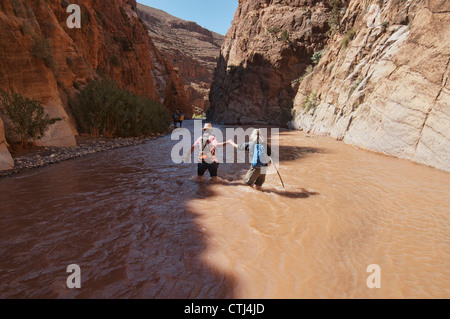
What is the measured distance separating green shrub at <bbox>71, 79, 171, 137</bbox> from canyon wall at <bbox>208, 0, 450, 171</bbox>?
10916mm

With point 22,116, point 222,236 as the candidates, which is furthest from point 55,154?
point 222,236

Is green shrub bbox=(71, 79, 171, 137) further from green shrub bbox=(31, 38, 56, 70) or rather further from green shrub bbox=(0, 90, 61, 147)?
green shrub bbox=(0, 90, 61, 147)

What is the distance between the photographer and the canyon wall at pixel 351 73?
7.75 metres

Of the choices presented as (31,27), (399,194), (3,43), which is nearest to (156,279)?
(399,194)

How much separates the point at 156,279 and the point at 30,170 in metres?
5.76

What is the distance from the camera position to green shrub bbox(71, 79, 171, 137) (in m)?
11.3

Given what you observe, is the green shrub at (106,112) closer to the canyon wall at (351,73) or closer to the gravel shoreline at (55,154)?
the gravel shoreline at (55,154)

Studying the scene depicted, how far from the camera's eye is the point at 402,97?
8641 mm

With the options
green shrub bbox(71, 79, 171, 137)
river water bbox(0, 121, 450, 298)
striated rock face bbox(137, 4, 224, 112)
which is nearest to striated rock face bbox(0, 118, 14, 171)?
river water bbox(0, 121, 450, 298)

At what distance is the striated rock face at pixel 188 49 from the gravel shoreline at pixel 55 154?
5503 cm

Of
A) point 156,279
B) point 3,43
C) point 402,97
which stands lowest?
point 156,279

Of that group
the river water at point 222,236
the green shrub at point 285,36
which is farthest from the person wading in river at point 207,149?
the green shrub at point 285,36

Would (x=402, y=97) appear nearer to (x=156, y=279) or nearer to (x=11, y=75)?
(x=156, y=279)

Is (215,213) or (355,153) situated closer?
(215,213)
